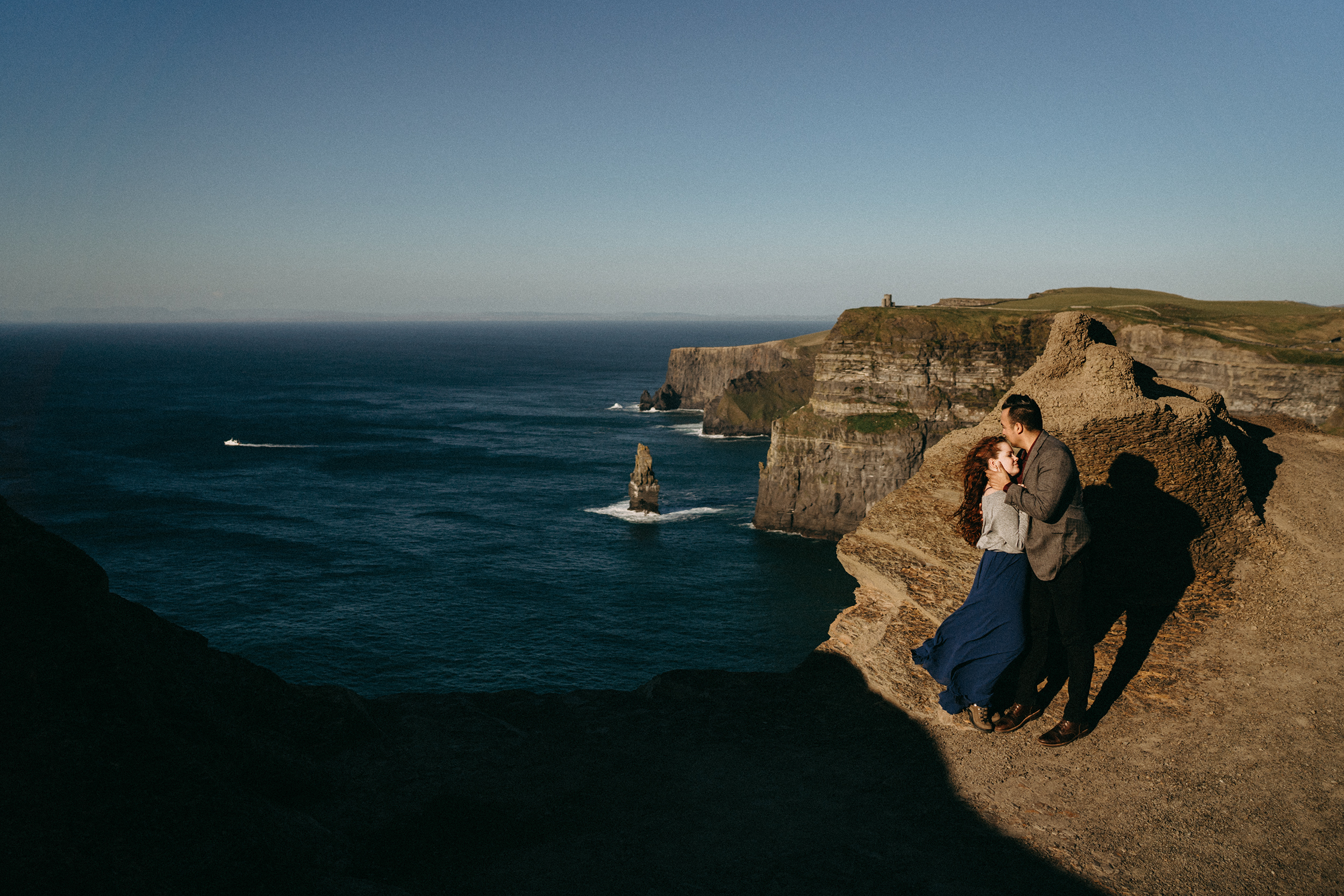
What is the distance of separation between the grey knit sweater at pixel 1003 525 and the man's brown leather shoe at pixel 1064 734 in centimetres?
189

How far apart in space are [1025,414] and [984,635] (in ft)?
8.10

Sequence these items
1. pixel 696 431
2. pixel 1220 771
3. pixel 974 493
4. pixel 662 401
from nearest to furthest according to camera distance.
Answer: pixel 1220 771, pixel 974 493, pixel 696 431, pixel 662 401

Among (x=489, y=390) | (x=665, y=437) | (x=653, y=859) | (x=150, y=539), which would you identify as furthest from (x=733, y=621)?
(x=489, y=390)

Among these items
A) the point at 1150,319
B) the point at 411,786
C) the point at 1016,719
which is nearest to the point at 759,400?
the point at 1150,319

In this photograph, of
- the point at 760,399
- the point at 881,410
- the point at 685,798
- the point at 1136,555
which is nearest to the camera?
the point at 685,798

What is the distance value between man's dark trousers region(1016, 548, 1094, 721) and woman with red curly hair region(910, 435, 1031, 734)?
153 mm

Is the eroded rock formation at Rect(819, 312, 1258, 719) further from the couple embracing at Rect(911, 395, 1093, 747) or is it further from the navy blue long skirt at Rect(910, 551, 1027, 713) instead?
the couple embracing at Rect(911, 395, 1093, 747)

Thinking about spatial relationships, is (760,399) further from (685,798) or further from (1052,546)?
(685,798)

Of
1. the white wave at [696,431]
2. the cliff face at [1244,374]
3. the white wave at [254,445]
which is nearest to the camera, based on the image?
the cliff face at [1244,374]

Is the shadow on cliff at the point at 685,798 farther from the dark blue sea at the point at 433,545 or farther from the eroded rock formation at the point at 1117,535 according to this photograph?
the dark blue sea at the point at 433,545

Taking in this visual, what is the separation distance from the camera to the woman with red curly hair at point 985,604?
7809 millimetres

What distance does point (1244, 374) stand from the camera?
47969 mm

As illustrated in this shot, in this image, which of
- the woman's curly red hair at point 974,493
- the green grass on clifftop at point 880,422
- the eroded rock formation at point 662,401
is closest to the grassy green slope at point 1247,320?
the green grass on clifftop at point 880,422

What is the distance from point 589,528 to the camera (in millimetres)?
59719
